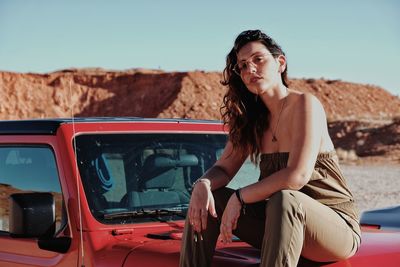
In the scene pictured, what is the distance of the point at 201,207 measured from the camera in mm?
2955

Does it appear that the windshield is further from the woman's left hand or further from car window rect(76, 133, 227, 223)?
the woman's left hand

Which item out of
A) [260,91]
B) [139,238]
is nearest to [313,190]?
[260,91]

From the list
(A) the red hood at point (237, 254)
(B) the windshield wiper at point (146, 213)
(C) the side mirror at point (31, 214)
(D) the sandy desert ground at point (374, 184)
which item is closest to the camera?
(A) the red hood at point (237, 254)

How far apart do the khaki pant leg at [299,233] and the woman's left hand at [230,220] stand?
255 mm

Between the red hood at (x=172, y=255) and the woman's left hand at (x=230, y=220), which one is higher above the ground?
the woman's left hand at (x=230, y=220)

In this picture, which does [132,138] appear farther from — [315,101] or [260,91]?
[315,101]

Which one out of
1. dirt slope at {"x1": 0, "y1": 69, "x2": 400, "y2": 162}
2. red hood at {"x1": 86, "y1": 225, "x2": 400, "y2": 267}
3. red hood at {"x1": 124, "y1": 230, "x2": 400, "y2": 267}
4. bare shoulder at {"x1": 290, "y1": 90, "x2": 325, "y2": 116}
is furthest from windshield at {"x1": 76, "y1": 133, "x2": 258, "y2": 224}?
dirt slope at {"x1": 0, "y1": 69, "x2": 400, "y2": 162}

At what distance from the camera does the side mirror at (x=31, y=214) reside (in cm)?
329

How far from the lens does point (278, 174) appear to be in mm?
2832

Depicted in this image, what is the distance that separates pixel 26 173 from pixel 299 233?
6.39ft

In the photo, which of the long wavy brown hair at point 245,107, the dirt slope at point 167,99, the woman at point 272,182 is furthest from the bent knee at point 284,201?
the dirt slope at point 167,99

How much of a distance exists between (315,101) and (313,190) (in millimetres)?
353

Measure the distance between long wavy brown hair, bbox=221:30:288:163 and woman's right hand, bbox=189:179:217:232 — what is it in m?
0.32

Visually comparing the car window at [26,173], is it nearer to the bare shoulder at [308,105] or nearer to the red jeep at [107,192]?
the red jeep at [107,192]
